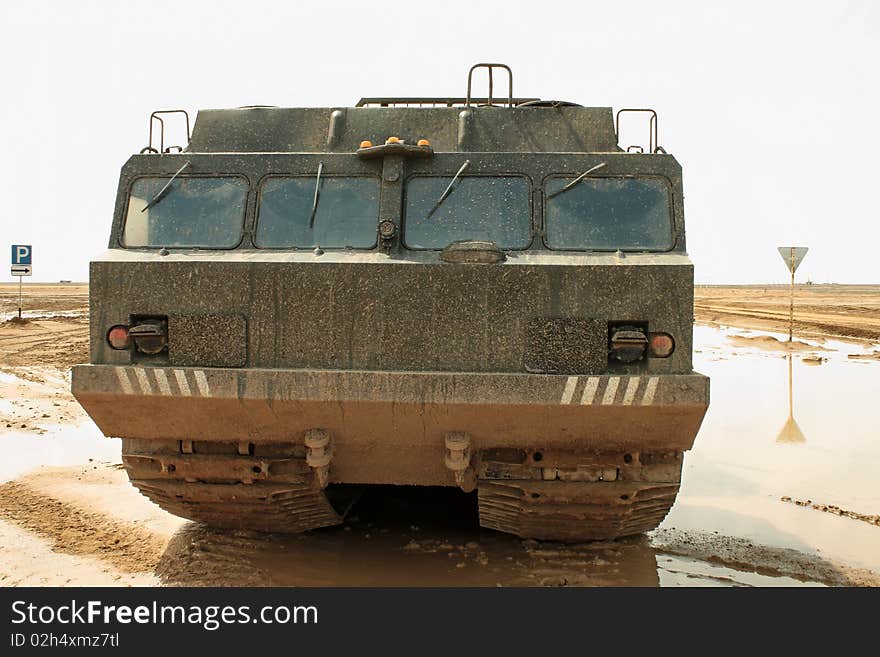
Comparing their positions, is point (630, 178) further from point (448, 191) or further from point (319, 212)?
point (319, 212)

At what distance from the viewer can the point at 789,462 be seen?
8.23 m

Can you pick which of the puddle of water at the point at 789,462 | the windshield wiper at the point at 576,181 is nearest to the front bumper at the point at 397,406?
the windshield wiper at the point at 576,181

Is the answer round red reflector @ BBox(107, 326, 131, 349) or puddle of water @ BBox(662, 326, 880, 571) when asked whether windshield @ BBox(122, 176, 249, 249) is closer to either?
round red reflector @ BBox(107, 326, 131, 349)

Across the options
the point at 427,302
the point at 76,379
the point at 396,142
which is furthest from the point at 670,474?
the point at 76,379

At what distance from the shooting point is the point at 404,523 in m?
6.22

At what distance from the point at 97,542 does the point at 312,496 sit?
1.70 metres

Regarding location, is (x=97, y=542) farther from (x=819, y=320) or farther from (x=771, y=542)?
(x=819, y=320)

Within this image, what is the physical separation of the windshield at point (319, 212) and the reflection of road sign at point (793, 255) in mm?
15590

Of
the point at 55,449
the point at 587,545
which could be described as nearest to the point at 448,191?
the point at 587,545

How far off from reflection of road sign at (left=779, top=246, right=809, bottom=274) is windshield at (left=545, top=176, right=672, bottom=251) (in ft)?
48.9

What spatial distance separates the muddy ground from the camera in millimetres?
5082

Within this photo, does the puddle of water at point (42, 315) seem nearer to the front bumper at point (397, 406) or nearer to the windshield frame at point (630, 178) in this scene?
the front bumper at point (397, 406)

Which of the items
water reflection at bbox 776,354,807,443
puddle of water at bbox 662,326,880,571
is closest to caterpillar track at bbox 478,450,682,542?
puddle of water at bbox 662,326,880,571

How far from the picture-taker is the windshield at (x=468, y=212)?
4754 mm
